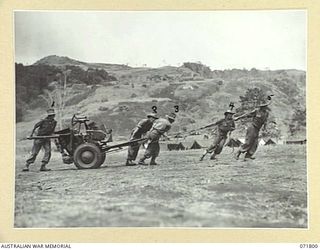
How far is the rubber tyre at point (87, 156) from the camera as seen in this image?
153 centimetres

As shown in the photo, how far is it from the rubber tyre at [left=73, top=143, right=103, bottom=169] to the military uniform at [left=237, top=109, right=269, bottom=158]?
1.38 ft

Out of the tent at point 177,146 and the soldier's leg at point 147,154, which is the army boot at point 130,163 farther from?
the tent at point 177,146

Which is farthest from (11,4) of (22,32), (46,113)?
(46,113)

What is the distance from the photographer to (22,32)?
1512 mm

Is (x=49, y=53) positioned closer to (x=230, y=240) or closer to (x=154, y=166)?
(x=154, y=166)

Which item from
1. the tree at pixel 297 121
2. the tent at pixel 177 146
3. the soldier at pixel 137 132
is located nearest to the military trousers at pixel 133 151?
the soldier at pixel 137 132

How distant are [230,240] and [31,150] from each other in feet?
2.08

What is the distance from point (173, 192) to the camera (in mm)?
1494

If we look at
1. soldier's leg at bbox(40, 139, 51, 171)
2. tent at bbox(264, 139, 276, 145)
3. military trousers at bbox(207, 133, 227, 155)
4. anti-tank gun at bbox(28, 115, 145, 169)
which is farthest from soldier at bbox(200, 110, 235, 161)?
soldier's leg at bbox(40, 139, 51, 171)

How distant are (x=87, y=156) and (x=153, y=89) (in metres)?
0.28

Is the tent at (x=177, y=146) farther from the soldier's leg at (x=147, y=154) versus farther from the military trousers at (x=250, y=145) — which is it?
the military trousers at (x=250, y=145)

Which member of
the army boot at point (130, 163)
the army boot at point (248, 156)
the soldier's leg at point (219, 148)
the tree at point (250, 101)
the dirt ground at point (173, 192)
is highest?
the tree at point (250, 101)

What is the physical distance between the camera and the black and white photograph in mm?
1509

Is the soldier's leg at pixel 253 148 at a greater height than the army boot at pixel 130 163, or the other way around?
the soldier's leg at pixel 253 148
